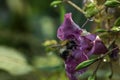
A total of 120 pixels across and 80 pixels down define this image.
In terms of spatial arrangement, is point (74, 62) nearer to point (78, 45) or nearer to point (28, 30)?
point (78, 45)

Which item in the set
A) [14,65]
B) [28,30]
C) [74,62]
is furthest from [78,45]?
[28,30]

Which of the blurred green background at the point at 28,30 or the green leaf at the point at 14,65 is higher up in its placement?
the blurred green background at the point at 28,30

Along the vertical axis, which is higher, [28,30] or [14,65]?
[28,30]

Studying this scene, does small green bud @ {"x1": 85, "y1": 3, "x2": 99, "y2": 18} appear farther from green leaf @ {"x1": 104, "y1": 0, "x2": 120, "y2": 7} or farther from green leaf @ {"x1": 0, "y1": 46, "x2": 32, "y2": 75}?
green leaf @ {"x1": 0, "y1": 46, "x2": 32, "y2": 75}

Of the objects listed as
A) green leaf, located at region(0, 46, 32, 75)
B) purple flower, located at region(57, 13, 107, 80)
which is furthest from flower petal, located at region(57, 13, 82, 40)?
green leaf, located at region(0, 46, 32, 75)

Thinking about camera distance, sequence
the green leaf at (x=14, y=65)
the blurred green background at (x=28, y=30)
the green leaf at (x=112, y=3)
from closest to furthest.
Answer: the green leaf at (x=112, y=3) < the green leaf at (x=14, y=65) < the blurred green background at (x=28, y=30)

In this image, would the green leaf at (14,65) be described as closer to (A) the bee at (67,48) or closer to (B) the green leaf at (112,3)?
(A) the bee at (67,48)

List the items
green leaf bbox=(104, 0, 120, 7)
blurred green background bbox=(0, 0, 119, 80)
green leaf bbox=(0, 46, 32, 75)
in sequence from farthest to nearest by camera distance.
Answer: blurred green background bbox=(0, 0, 119, 80)
green leaf bbox=(0, 46, 32, 75)
green leaf bbox=(104, 0, 120, 7)

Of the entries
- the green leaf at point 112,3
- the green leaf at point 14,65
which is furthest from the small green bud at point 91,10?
the green leaf at point 14,65

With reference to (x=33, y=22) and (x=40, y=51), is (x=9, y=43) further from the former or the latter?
(x=33, y=22)
